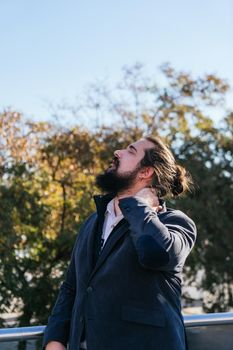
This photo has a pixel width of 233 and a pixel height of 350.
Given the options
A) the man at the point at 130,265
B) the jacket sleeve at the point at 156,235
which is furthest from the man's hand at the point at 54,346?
the jacket sleeve at the point at 156,235

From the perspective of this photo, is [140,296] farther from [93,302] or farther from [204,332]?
[204,332]

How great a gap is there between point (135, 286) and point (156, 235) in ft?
0.72

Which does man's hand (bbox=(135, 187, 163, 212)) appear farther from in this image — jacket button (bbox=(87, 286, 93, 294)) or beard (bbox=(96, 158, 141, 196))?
jacket button (bbox=(87, 286, 93, 294))

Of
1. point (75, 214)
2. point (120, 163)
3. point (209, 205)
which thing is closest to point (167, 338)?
point (120, 163)

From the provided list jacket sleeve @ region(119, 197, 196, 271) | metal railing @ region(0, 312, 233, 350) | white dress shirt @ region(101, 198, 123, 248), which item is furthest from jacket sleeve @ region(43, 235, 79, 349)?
metal railing @ region(0, 312, 233, 350)

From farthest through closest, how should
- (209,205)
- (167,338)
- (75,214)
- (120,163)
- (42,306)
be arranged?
(209,205) < (75,214) < (42,306) < (120,163) < (167,338)

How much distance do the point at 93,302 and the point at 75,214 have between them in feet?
22.6

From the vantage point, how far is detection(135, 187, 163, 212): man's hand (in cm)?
206

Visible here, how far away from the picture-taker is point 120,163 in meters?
2.14

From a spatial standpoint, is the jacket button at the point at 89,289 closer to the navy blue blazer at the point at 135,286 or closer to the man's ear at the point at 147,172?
the navy blue blazer at the point at 135,286

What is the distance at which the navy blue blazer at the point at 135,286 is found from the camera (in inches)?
71.0

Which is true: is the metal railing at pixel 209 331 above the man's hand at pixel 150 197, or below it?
below

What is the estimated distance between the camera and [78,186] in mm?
9305

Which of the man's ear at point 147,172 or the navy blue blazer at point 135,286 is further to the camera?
the man's ear at point 147,172
